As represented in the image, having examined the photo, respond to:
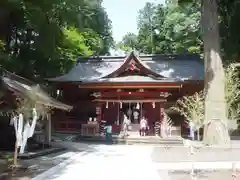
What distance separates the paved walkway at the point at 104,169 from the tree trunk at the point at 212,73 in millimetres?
3629

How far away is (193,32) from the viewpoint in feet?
107

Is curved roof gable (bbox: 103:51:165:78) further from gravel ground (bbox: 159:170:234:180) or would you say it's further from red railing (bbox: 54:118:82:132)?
gravel ground (bbox: 159:170:234:180)

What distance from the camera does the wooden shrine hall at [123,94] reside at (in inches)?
838

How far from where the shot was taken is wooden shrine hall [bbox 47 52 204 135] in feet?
69.9

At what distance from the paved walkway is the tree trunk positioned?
3629 millimetres

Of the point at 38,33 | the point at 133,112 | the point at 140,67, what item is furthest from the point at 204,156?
the point at 38,33

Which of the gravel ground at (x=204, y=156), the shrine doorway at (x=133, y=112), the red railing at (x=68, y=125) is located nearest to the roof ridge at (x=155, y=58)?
the shrine doorway at (x=133, y=112)

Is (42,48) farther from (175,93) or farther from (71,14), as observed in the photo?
(175,93)

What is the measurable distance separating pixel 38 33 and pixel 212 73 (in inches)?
453

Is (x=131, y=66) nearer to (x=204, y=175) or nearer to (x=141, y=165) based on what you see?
(x=141, y=165)

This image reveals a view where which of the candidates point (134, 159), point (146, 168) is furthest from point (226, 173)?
point (134, 159)

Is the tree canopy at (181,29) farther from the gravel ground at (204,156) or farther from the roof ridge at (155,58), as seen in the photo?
the gravel ground at (204,156)

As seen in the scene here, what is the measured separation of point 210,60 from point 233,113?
10.9 feet

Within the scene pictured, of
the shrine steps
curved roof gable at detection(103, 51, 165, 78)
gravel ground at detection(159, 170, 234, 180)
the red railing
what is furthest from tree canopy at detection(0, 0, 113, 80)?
gravel ground at detection(159, 170, 234, 180)
